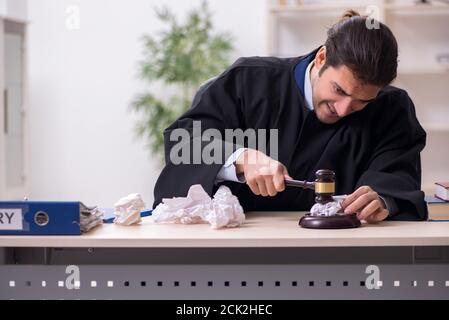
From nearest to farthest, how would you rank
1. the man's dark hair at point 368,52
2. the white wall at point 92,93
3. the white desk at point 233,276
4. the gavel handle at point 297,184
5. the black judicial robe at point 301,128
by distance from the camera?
the white desk at point 233,276
the gavel handle at point 297,184
the man's dark hair at point 368,52
the black judicial robe at point 301,128
the white wall at point 92,93

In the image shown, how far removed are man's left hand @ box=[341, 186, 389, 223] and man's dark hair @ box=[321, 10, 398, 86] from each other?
1.09ft

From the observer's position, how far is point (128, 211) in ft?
7.06

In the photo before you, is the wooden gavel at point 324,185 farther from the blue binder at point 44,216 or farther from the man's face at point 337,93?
the blue binder at point 44,216

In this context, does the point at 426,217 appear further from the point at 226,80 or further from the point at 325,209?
the point at 226,80

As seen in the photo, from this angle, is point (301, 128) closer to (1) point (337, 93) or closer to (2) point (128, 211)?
(1) point (337, 93)

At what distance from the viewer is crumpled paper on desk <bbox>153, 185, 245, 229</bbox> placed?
2.12 meters

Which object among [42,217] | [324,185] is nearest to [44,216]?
[42,217]

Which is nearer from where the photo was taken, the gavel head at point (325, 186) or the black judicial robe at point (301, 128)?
the gavel head at point (325, 186)

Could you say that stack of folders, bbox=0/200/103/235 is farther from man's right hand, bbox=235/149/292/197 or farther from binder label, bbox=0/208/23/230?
man's right hand, bbox=235/149/292/197

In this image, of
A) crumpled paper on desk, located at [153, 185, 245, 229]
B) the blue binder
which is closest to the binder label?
the blue binder

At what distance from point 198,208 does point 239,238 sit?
348mm

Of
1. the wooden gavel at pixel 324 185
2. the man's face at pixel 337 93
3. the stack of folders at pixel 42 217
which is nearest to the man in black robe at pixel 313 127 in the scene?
the man's face at pixel 337 93

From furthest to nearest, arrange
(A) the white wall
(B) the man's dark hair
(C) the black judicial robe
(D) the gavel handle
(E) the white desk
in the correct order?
1. (A) the white wall
2. (C) the black judicial robe
3. (B) the man's dark hair
4. (D) the gavel handle
5. (E) the white desk

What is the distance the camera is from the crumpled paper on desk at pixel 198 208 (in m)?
2.12
